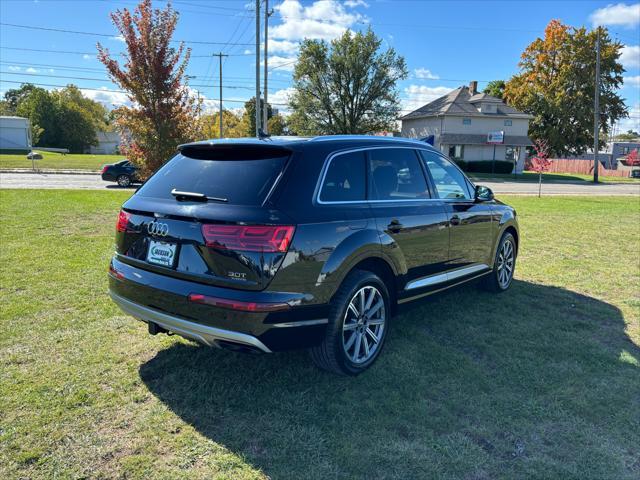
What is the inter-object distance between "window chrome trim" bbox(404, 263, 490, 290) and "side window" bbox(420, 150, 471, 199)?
769mm

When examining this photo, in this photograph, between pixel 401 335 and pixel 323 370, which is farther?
pixel 401 335

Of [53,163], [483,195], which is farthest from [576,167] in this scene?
[483,195]

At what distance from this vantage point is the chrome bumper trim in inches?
117

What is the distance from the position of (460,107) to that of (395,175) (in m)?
45.9

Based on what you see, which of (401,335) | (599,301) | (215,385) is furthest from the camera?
(599,301)

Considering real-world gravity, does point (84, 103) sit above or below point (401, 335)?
above

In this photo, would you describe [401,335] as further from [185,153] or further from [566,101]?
[566,101]

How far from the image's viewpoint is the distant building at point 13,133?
208ft

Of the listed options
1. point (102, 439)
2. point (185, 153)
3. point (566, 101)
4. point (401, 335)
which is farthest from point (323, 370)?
point (566, 101)

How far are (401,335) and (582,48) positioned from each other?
55.8m

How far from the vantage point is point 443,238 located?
4520 mm

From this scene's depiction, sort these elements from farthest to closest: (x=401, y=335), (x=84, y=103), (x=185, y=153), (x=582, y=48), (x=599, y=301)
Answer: (x=84, y=103)
(x=582, y=48)
(x=599, y=301)
(x=401, y=335)
(x=185, y=153)

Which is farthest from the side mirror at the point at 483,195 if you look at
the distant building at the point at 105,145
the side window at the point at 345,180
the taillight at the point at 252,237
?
the distant building at the point at 105,145

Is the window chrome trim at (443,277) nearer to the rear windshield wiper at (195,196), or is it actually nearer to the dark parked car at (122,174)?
the rear windshield wiper at (195,196)
